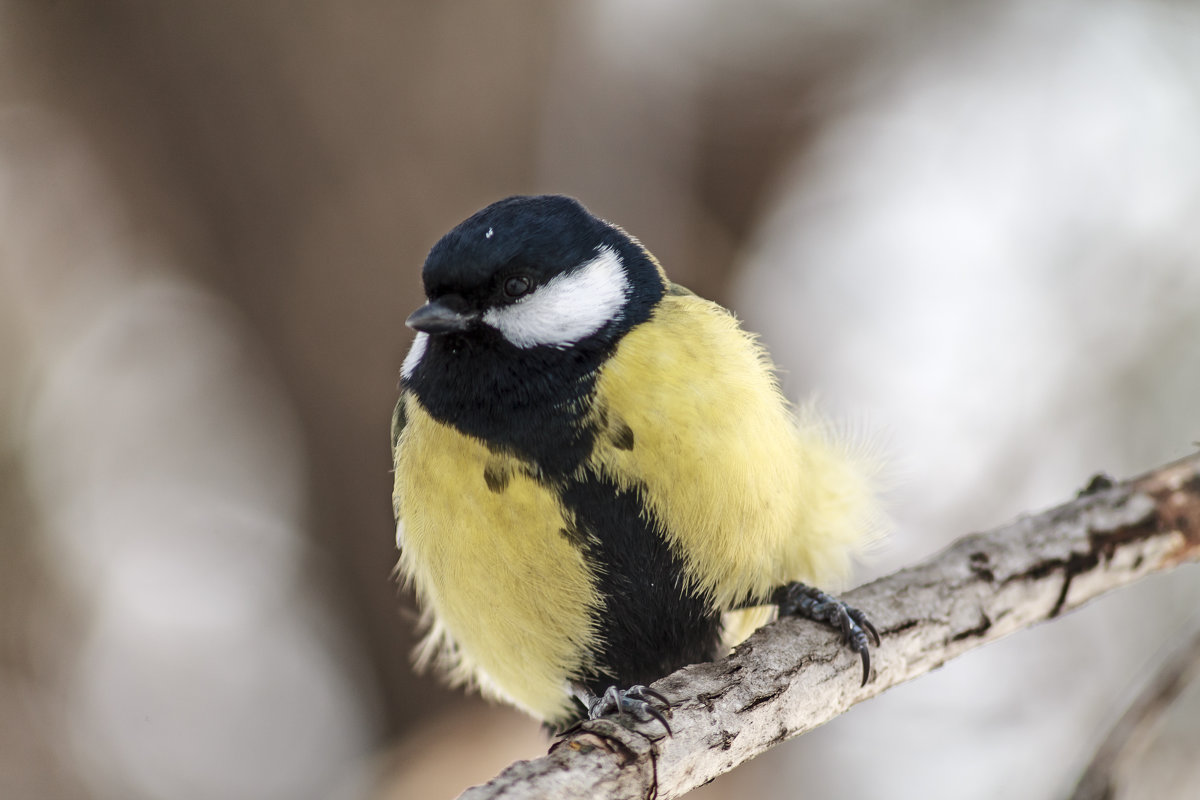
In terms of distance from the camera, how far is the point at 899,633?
1839 millimetres

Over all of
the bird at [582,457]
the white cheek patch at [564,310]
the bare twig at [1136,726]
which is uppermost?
the white cheek patch at [564,310]

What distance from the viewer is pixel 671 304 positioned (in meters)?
1.84

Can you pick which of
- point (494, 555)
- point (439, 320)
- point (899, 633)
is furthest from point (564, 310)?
point (899, 633)

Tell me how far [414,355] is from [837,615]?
3.13ft

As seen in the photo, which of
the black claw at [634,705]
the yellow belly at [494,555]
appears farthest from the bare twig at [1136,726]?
the yellow belly at [494,555]

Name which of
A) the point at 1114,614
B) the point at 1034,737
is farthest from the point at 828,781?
the point at 1114,614

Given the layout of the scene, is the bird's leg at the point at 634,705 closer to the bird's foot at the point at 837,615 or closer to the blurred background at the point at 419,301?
the bird's foot at the point at 837,615

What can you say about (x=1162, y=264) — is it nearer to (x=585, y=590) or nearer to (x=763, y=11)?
(x=763, y=11)

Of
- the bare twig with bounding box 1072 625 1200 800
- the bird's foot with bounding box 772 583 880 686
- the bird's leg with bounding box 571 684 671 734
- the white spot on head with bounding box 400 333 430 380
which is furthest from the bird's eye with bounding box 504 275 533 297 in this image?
the bare twig with bounding box 1072 625 1200 800

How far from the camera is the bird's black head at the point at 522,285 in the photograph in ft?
5.47

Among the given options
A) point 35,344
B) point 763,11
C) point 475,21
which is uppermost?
point 763,11

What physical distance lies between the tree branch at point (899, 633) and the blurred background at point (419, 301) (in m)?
1.08

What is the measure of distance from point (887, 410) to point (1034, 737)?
1.29m

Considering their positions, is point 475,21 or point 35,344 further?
point 35,344
